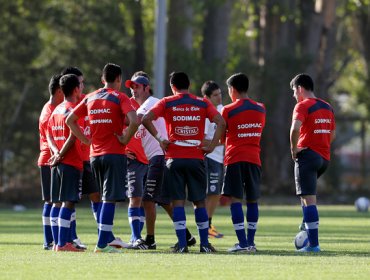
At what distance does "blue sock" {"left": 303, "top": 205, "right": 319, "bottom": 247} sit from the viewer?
17297 mm

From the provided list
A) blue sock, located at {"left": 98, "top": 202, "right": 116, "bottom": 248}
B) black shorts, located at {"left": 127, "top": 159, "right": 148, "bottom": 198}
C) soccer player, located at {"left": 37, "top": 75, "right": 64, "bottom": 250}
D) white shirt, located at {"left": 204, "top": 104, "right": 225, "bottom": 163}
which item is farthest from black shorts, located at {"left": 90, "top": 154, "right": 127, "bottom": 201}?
white shirt, located at {"left": 204, "top": 104, "right": 225, "bottom": 163}

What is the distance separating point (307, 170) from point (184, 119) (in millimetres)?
2007

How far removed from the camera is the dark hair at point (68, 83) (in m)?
17.2

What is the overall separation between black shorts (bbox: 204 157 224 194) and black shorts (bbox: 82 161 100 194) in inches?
123

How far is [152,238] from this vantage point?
17.8 meters

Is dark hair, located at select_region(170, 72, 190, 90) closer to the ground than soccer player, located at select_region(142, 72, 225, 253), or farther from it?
farther from it

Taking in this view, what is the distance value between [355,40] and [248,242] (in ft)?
118

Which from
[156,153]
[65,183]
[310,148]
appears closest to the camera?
[65,183]

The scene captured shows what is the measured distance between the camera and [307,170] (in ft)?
57.3

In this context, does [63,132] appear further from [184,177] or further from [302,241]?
[302,241]

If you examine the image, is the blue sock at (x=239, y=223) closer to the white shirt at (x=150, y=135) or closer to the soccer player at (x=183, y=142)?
the soccer player at (x=183, y=142)

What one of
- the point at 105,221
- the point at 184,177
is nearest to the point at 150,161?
the point at 184,177

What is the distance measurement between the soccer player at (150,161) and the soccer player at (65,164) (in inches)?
34.6

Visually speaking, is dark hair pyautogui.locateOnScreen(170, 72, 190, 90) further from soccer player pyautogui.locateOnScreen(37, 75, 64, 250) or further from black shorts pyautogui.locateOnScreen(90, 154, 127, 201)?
soccer player pyautogui.locateOnScreen(37, 75, 64, 250)
